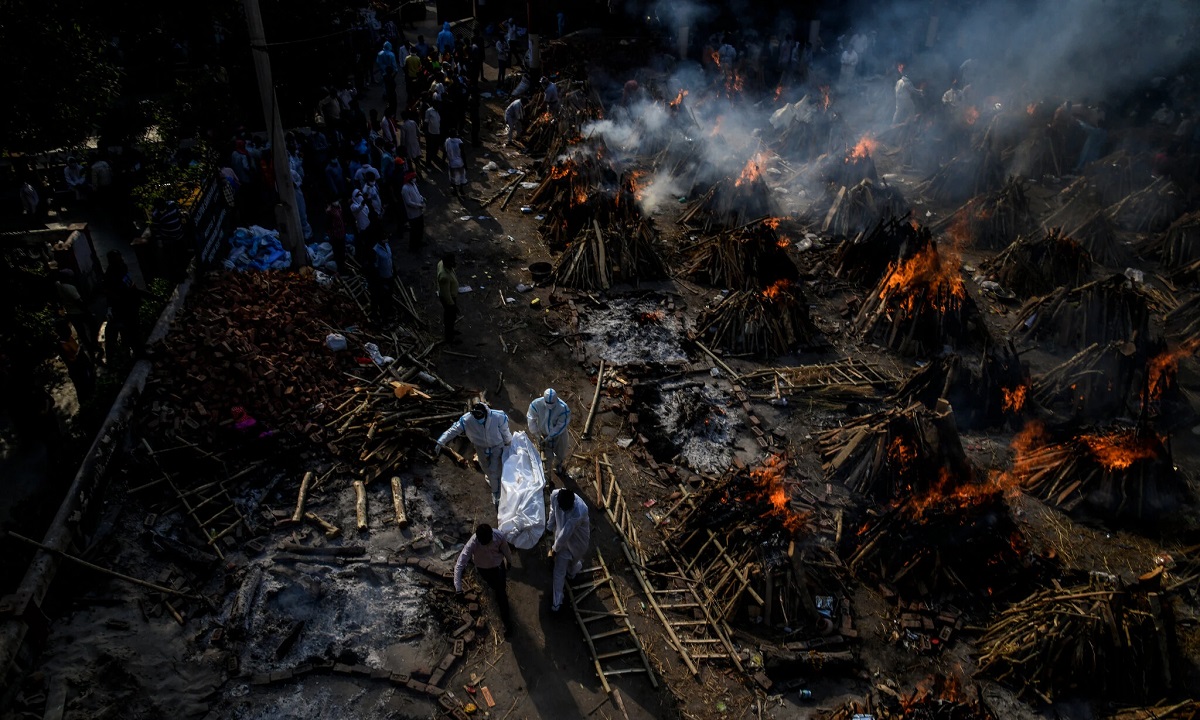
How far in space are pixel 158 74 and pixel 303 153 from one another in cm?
928

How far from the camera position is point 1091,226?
16.0m

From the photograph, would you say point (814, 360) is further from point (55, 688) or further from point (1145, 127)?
point (1145, 127)

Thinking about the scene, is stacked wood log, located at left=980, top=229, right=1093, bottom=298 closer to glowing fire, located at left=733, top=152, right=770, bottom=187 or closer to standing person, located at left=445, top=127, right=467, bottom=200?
glowing fire, located at left=733, top=152, right=770, bottom=187

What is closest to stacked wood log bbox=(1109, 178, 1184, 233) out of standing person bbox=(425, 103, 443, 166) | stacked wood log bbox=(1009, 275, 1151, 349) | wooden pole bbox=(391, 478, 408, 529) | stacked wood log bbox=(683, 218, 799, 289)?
stacked wood log bbox=(1009, 275, 1151, 349)

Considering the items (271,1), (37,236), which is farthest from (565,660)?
(271,1)

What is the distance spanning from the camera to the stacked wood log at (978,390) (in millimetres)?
11141

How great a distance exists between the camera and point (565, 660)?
773cm

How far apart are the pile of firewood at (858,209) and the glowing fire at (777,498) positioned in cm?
913

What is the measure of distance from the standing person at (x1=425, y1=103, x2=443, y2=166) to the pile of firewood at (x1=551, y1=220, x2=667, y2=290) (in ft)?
21.2

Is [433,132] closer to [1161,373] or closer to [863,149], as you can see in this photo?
[863,149]

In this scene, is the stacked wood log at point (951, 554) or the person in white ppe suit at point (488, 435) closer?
the stacked wood log at point (951, 554)

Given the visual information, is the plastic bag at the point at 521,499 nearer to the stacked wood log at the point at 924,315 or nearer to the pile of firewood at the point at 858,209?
the stacked wood log at the point at 924,315

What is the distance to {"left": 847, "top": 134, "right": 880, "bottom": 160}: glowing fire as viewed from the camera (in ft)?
60.7

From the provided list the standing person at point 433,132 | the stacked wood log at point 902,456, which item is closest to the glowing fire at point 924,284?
the stacked wood log at point 902,456
